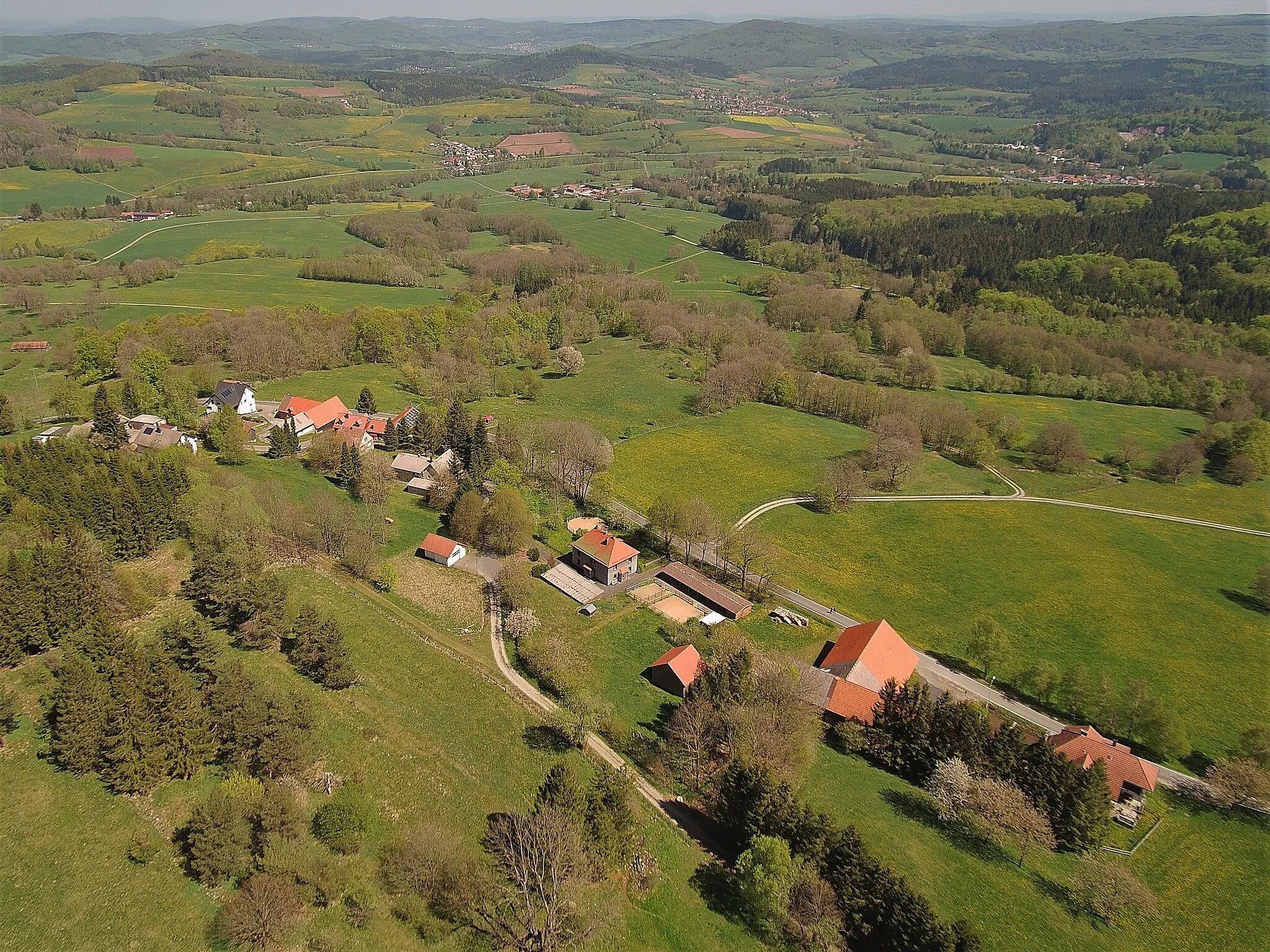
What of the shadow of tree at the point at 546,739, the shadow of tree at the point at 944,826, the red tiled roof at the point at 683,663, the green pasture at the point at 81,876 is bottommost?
the red tiled roof at the point at 683,663

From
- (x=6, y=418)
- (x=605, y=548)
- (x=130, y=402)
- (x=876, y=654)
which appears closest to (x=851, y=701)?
(x=876, y=654)

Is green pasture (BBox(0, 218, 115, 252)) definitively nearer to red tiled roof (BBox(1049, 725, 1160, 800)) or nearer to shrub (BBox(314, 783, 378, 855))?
shrub (BBox(314, 783, 378, 855))

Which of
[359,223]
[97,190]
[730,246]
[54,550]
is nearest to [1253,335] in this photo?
[730,246]

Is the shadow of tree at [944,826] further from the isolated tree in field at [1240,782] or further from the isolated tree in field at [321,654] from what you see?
the isolated tree in field at [321,654]

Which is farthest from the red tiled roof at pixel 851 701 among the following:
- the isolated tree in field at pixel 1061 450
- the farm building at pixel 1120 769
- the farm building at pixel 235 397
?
the farm building at pixel 235 397

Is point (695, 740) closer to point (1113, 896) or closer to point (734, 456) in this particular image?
point (1113, 896)
